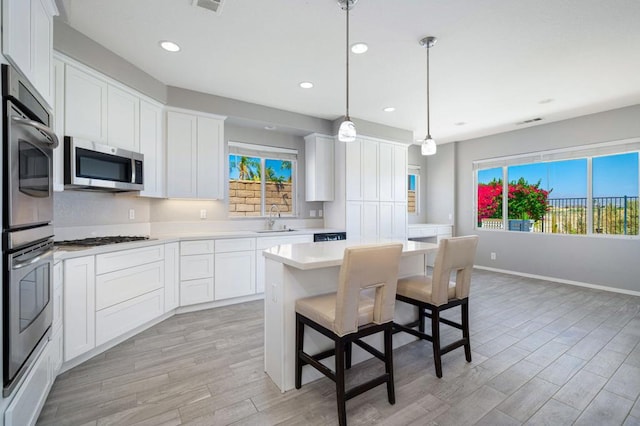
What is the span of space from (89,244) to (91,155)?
2.60 feet

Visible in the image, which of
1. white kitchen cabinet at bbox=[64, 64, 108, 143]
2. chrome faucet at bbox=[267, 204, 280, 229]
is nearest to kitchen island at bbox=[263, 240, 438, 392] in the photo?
white kitchen cabinet at bbox=[64, 64, 108, 143]

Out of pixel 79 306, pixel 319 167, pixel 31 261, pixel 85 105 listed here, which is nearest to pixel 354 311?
pixel 31 261

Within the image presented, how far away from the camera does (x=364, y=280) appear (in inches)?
67.4

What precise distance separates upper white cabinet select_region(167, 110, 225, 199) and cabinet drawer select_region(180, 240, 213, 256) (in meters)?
0.63

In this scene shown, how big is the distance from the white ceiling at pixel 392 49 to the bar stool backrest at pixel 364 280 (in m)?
1.78

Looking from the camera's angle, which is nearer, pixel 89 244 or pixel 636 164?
pixel 89 244

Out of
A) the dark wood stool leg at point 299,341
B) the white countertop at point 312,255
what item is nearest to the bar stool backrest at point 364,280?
the white countertop at point 312,255

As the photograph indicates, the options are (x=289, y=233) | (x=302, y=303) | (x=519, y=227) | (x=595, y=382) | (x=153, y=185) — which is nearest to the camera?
(x=302, y=303)

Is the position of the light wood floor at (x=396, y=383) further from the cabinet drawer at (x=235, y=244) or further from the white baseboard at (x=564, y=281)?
the white baseboard at (x=564, y=281)

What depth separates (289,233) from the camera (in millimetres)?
4262

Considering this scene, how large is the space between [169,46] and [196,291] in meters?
2.58

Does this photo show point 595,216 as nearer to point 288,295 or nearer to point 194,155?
point 288,295

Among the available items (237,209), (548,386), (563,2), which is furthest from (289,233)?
(563,2)

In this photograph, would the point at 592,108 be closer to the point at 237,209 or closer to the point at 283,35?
the point at 283,35
